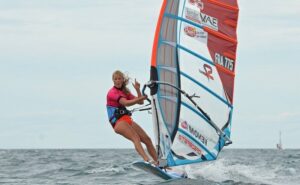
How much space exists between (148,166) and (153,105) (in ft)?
3.19

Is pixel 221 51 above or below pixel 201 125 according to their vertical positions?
above

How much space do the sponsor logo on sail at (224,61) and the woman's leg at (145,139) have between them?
1668 mm

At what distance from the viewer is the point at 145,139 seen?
10930 millimetres

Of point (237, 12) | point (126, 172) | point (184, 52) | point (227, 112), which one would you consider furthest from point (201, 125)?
point (126, 172)

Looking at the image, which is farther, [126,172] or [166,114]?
[126,172]

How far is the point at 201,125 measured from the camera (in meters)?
11.3

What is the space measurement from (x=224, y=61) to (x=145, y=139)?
1.81 metres

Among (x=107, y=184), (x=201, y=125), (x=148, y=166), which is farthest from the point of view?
(x=107, y=184)

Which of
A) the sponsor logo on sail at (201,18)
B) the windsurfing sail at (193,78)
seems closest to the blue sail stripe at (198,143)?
the windsurfing sail at (193,78)

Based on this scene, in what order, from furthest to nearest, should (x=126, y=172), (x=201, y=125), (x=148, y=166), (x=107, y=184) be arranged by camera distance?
(x=126, y=172) < (x=107, y=184) < (x=201, y=125) < (x=148, y=166)

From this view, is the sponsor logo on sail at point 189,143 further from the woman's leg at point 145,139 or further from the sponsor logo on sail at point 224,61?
the sponsor logo on sail at point 224,61

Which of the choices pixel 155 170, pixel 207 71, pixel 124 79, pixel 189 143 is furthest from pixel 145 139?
pixel 207 71

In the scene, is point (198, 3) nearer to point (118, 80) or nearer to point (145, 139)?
point (118, 80)

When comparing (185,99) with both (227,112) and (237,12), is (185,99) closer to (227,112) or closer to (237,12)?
(227,112)
